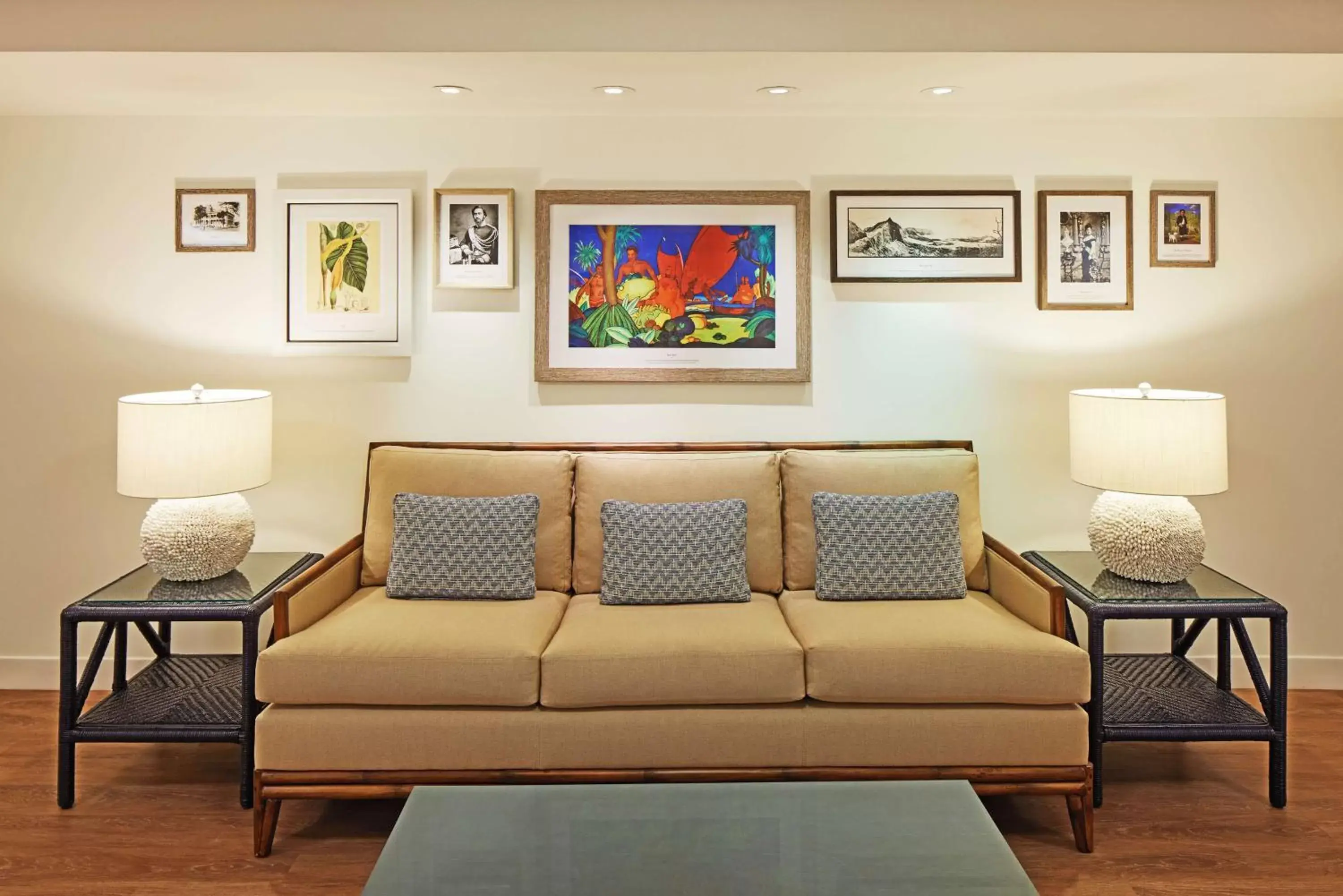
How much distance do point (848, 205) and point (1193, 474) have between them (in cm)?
147

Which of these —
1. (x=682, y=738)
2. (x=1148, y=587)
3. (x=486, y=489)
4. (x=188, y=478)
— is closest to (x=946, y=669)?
(x=682, y=738)

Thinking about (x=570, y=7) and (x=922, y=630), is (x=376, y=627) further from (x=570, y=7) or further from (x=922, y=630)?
(x=570, y=7)

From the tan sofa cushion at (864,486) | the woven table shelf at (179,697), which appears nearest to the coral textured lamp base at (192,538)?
the woven table shelf at (179,697)

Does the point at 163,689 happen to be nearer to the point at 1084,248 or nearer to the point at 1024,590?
the point at 1024,590

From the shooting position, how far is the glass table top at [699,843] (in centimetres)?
194

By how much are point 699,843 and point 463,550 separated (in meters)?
1.47

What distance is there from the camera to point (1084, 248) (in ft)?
12.6

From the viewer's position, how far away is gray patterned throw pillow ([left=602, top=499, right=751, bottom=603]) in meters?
3.26

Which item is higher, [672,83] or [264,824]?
[672,83]

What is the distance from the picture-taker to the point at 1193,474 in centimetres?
321

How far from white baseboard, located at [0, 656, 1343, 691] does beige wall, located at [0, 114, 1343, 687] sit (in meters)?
0.27

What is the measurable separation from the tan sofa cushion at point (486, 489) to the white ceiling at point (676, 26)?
4.23ft

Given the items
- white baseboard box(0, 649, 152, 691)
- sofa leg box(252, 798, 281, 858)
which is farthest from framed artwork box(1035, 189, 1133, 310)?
white baseboard box(0, 649, 152, 691)

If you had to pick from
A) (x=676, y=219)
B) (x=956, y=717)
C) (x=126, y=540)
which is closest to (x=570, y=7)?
(x=676, y=219)
